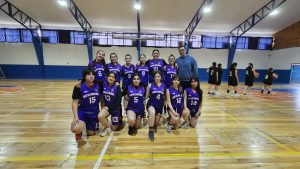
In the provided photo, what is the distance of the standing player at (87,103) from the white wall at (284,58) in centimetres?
1872

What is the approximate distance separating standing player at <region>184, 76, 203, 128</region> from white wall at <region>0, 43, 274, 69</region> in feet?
47.4

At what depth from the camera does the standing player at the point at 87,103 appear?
137 inches

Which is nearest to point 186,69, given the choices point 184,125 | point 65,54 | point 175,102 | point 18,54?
point 175,102

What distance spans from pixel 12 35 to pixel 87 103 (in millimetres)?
18535

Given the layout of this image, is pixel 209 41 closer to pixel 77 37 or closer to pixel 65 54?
pixel 77 37

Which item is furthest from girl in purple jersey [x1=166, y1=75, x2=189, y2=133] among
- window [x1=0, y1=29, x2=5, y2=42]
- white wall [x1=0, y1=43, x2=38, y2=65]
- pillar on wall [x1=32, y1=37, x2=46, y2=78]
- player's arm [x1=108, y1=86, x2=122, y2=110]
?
window [x1=0, y1=29, x2=5, y2=42]

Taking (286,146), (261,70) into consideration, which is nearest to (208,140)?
(286,146)

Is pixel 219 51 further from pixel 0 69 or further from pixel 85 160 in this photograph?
pixel 0 69

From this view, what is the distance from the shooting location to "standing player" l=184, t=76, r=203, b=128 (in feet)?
14.0

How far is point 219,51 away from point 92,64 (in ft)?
55.2

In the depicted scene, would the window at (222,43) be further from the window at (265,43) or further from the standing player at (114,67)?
the standing player at (114,67)

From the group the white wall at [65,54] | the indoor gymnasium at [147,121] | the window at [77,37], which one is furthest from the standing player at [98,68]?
the window at [77,37]

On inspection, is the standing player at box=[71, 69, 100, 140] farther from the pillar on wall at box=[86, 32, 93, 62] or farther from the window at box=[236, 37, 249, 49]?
the window at box=[236, 37, 249, 49]

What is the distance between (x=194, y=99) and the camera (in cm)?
427
